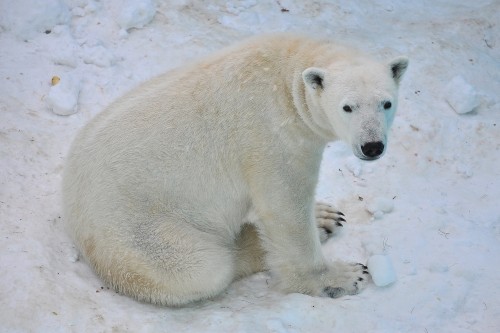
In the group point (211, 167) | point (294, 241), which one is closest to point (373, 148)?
point (294, 241)

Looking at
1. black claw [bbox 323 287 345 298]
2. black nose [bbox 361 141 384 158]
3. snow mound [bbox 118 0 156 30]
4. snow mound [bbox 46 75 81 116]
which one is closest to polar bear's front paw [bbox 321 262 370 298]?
black claw [bbox 323 287 345 298]

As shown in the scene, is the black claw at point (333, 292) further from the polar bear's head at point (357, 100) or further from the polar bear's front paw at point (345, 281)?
the polar bear's head at point (357, 100)

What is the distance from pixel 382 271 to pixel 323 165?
168cm

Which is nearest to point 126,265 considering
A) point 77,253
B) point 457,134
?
point 77,253

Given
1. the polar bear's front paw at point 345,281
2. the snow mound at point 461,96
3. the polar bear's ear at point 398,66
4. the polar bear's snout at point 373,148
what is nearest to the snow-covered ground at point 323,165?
the snow mound at point 461,96

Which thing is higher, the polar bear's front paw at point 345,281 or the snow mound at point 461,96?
the snow mound at point 461,96

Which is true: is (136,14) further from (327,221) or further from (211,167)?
(327,221)

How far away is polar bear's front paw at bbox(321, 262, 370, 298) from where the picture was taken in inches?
199

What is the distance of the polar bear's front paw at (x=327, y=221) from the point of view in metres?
5.68

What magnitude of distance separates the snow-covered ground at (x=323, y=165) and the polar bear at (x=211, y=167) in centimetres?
27

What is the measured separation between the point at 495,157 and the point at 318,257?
2.75m

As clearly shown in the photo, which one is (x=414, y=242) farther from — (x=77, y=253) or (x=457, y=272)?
(x=77, y=253)

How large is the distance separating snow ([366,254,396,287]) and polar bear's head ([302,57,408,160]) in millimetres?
1198

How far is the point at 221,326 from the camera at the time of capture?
177 inches
